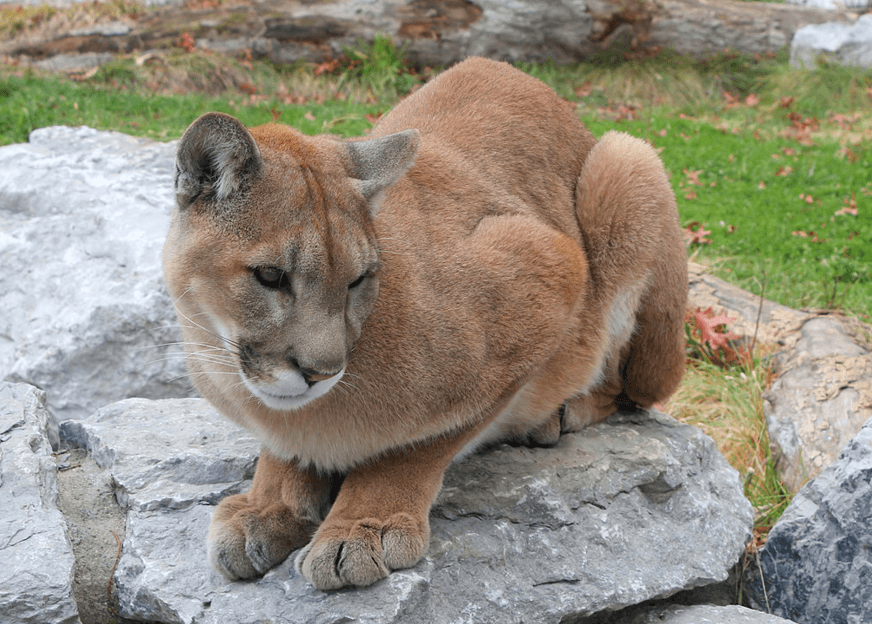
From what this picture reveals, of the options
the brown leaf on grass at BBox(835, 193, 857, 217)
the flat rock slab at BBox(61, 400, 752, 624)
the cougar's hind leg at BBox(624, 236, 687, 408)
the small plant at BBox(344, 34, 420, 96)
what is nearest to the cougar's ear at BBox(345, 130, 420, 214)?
the flat rock slab at BBox(61, 400, 752, 624)

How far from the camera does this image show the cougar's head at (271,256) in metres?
2.63

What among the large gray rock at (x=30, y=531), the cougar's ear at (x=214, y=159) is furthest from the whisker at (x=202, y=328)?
the large gray rock at (x=30, y=531)

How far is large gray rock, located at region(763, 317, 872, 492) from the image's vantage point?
5.11 m

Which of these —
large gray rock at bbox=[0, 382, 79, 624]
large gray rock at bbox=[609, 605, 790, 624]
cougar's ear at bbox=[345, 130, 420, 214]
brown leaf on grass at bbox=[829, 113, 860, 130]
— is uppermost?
cougar's ear at bbox=[345, 130, 420, 214]

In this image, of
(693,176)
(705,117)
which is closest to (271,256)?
(693,176)

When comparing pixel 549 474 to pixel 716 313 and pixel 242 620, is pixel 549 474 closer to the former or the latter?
pixel 242 620

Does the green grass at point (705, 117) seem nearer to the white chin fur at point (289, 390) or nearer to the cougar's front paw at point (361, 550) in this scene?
the cougar's front paw at point (361, 550)

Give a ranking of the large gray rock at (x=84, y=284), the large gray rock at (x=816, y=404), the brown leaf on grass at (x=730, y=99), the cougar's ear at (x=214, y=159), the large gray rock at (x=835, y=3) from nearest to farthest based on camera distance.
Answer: the cougar's ear at (x=214, y=159)
the large gray rock at (x=816, y=404)
the large gray rock at (x=84, y=284)
the brown leaf on grass at (x=730, y=99)
the large gray rock at (x=835, y=3)

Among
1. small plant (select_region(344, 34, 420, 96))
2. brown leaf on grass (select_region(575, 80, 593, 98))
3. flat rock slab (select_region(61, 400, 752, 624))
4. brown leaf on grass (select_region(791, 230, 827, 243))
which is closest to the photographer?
flat rock slab (select_region(61, 400, 752, 624))

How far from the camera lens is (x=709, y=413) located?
19.5ft

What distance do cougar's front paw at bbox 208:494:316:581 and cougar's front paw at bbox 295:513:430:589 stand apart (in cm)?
19

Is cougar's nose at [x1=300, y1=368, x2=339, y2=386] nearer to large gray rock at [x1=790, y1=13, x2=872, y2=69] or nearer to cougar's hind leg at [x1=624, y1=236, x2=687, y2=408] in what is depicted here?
cougar's hind leg at [x1=624, y1=236, x2=687, y2=408]

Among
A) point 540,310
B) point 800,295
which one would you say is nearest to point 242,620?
point 540,310

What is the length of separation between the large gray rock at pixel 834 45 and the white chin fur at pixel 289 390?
15.7m
